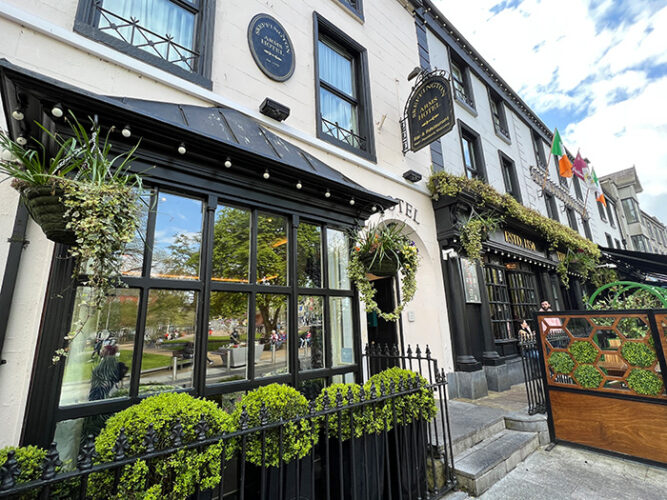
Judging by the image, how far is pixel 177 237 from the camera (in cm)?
303

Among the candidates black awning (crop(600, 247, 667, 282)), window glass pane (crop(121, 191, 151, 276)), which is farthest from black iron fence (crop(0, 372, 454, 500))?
black awning (crop(600, 247, 667, 282))

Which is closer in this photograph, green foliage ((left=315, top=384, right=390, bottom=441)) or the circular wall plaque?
green foliage ((left=315, top=384, right=390, bottom=441))

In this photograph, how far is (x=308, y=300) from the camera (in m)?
3.85

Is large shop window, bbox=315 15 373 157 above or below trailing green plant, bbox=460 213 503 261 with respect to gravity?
above

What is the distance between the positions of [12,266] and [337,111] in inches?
204

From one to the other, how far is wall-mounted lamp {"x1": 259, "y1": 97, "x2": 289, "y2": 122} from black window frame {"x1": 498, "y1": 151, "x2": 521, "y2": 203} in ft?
28.7

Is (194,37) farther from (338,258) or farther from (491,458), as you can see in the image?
(491,458)

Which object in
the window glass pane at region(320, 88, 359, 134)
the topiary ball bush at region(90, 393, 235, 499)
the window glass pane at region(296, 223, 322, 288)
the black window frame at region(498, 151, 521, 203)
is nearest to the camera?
the topiary ball bush at region(90, 393, 235, 499)

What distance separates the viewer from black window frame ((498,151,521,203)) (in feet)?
34.1

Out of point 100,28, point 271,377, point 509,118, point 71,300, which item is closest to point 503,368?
point 271,377

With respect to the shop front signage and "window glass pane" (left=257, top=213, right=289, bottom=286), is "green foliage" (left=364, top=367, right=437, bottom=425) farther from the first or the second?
the shop front signage

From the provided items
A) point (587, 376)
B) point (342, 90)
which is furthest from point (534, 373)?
point (342, 90)

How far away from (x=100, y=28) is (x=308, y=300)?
3.96 m

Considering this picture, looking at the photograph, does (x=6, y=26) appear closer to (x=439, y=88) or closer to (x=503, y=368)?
(x=439, y=88)
